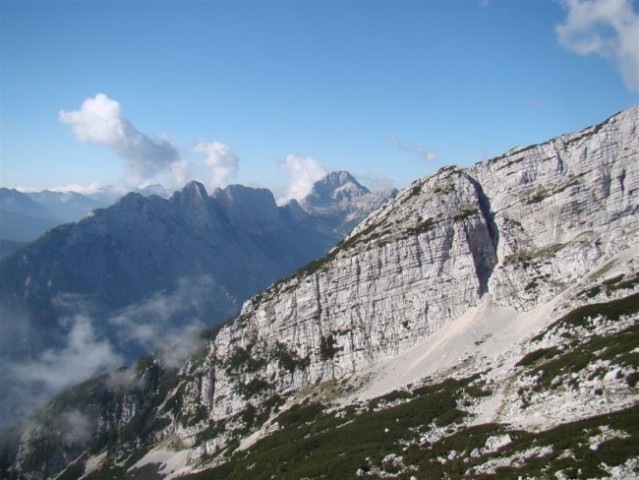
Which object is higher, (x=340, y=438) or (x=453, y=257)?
(x=453, y=257)

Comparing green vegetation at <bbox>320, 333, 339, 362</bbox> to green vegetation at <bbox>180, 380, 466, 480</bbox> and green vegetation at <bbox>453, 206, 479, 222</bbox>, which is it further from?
green vegetation at <bbox>453, 206, 479, 222</bbox>

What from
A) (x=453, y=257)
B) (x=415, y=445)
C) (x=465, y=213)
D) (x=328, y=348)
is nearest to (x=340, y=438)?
(x=415, y=445)

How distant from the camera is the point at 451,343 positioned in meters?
137

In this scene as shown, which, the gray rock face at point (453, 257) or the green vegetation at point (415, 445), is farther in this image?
the gray rock face at point (453, 257)

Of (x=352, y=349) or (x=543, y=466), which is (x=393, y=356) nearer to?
(x=352, y=349)

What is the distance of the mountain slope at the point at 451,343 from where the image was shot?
236 feet

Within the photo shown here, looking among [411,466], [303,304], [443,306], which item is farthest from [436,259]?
[411,466]

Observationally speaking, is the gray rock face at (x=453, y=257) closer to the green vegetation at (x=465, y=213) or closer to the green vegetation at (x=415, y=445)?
the green vegetation at (x=465, y=213)

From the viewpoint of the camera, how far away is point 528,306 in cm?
13262

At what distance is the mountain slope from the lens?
236 feet

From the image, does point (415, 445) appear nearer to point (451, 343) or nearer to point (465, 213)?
point (451, 343)

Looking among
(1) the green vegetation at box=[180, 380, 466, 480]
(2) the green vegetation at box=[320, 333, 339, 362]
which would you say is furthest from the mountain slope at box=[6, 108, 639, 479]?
(1) the green vegetation at box=[180, 380, 466, 480]

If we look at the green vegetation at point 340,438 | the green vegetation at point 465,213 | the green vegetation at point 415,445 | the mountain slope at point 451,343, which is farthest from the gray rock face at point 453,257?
the green vegetation at point 340,438

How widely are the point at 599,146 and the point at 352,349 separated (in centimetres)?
8750
